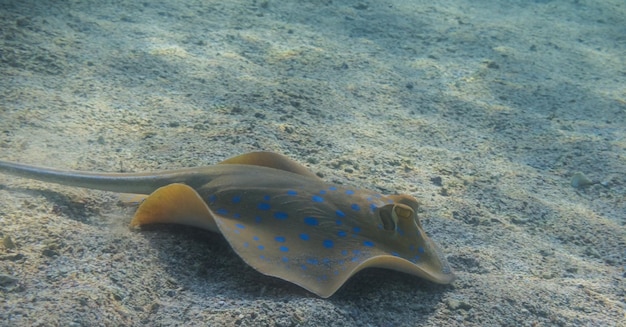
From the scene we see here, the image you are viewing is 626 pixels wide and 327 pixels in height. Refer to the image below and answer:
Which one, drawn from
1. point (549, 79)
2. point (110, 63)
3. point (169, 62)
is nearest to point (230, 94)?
point (169, 62)

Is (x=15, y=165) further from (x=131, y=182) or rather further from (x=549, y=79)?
(x=549, y=79)

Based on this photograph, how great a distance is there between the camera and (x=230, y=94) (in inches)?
221

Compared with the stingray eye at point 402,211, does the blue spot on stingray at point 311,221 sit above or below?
below

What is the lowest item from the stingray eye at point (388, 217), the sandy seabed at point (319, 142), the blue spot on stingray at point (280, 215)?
the sandy seabed at point (319, 142)

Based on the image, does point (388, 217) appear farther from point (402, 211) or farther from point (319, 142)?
point (319, 142)

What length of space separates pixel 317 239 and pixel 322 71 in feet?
13.9

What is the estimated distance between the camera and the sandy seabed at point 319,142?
2.66 metres

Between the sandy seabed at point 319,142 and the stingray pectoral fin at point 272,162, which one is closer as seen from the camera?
the sandy seabed at point 319,142

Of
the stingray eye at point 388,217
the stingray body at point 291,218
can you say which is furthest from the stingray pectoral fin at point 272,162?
the stingray eye at point 388,217

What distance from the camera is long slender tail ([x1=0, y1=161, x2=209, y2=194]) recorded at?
3262 mm

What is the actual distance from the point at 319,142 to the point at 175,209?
2257 millimetres

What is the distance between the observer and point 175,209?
2922mm

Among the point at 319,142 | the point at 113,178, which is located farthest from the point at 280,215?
the point at 319,142

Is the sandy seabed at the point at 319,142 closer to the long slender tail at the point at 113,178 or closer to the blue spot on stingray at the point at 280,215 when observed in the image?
the long slender tail at the point at 113,178
